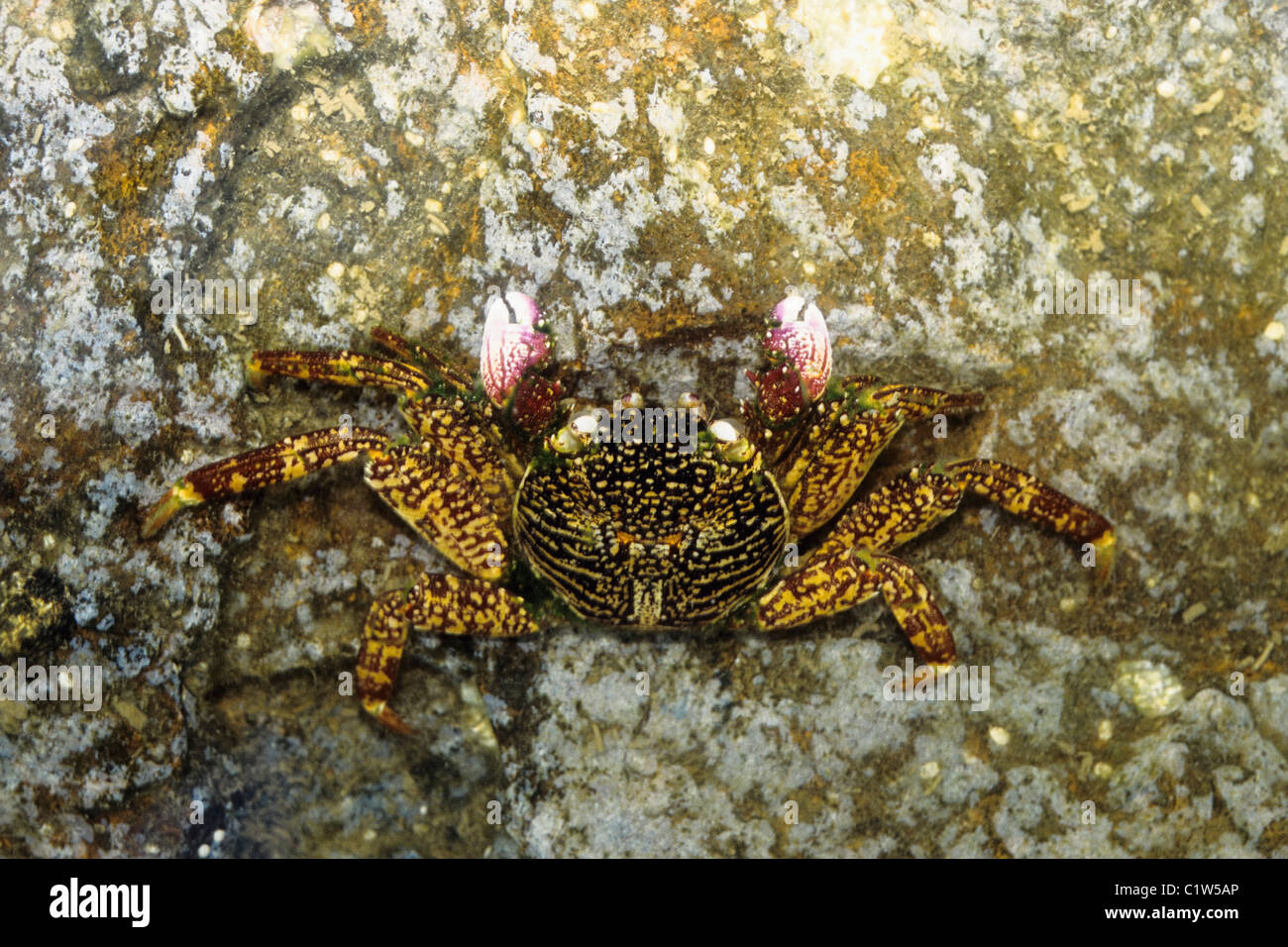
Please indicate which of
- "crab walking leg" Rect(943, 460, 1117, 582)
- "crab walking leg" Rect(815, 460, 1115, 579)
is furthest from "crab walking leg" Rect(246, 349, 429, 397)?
"crab walking leg" Rect(943, 460, 1117, 582)

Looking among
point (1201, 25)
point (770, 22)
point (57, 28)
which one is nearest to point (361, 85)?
point (57, 28)
